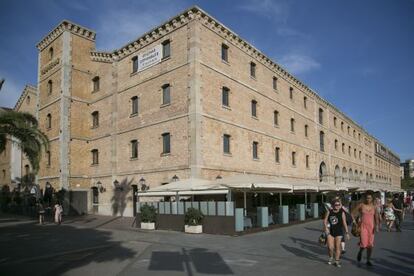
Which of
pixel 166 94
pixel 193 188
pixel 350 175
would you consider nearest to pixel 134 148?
pixel 166 94

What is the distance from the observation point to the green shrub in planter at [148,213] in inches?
767

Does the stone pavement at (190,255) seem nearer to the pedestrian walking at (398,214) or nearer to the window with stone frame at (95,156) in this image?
the pedestrian walking at (398,214)

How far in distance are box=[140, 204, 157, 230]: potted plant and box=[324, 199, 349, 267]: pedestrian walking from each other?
37.7 feet

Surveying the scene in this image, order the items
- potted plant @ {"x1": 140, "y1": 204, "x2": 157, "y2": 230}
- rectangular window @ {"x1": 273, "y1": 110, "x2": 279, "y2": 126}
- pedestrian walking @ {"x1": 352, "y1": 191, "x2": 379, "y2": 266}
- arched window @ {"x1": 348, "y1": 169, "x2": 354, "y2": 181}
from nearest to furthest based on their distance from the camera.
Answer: pedestrian walking @ {"x1": 352, "y1": 191, "x2": 379, "y2": 266} < potted plant @ {"x1": 140, "y1": 204, "x2": 157, "y2": 230} < rectangular window @ {"x1": 273, "y1": 110, "x2": 279, "y2": 126} < arched window @ {"x1": 348, "y1": 169, "x2": 354, "y2": 181}

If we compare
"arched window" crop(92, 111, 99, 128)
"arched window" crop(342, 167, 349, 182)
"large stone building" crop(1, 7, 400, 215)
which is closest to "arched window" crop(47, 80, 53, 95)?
"large stone building" crop(1, 7, 400, 215)

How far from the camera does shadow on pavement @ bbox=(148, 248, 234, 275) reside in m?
9.15

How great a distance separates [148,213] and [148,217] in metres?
0.20

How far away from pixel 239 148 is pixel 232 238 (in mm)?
11196

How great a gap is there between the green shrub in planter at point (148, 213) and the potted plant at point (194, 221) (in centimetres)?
267

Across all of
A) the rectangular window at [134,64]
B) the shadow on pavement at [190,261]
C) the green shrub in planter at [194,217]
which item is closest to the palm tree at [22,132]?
the rectangular window at [134,64]

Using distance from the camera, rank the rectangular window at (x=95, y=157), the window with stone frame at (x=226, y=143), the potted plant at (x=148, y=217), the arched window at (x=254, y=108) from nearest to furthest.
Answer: the potted plant at (x=148, y=217)
the window with stone frame at (x=226, y=143)
the arched window at (x=254, y=108)
the rectangular window at (x=95, y=157)

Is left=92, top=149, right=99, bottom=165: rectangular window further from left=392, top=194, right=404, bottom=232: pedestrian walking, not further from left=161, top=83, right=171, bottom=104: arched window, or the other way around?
left=392, top=194, right=404, bottom=232: pedestrian walking

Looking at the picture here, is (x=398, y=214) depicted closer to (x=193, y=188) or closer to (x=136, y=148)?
(x=193, y=188)

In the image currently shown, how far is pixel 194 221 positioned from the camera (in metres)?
17.3
